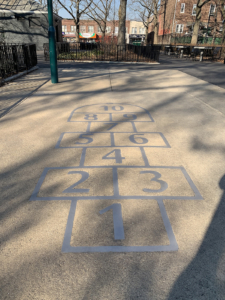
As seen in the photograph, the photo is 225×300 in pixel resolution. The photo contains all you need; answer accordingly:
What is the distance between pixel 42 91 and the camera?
9312 mm

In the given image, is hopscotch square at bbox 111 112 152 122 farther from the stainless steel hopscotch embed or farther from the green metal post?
the green metal post

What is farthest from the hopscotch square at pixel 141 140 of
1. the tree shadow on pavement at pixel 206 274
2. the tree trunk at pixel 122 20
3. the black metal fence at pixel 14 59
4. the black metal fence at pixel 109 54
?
the tree trunk at pixel 122 20

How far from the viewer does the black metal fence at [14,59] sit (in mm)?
11021

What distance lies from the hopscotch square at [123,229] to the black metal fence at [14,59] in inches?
398

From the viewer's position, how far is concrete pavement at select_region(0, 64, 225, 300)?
6.81ft

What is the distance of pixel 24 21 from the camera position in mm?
28109

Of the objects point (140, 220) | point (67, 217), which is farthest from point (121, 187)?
point (67, 217)

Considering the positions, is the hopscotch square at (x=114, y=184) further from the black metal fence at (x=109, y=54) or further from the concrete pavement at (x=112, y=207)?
the black metal fence at (x=109, y=54)

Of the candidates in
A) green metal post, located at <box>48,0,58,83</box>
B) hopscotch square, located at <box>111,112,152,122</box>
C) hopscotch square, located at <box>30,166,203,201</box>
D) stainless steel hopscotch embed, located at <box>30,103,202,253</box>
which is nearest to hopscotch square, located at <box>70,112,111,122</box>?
hopscotch square, located at <box>111,112,152,122</box>

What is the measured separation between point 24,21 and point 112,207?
1249 inches

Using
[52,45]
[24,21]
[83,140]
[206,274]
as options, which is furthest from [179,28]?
[206,274]

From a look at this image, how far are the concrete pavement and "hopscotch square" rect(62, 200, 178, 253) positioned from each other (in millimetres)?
12

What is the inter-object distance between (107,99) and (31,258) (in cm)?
677

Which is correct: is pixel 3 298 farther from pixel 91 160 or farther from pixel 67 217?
pixel 91 160
